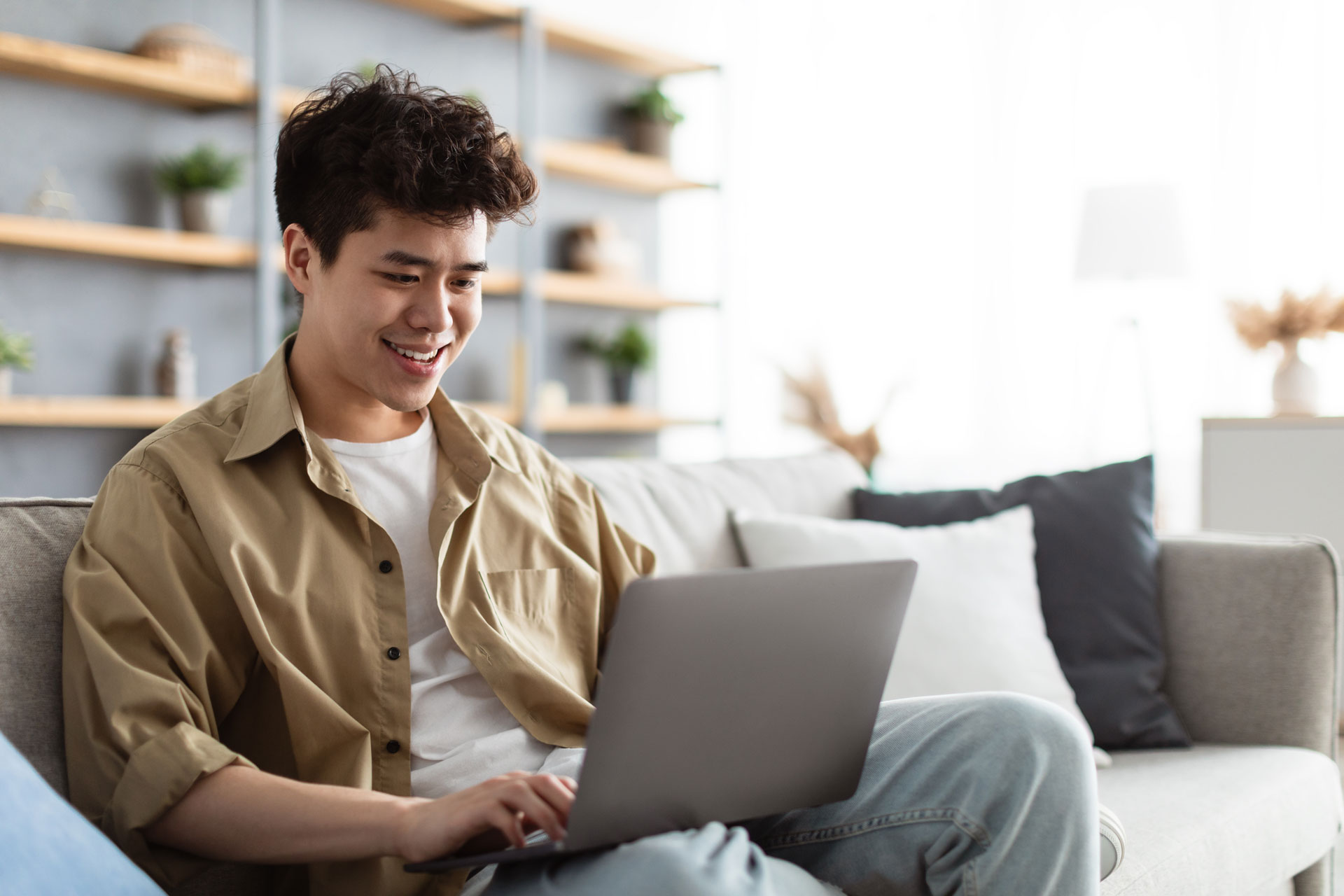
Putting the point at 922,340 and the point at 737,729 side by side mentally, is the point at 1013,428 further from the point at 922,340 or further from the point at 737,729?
the point at 737,729

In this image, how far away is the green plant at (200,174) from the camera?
130 inches

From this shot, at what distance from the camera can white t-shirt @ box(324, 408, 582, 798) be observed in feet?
4.08

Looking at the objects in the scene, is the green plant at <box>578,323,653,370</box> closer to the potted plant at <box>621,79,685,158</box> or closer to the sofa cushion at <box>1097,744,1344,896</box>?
the potted plant at <box>621,79,685,158</box>

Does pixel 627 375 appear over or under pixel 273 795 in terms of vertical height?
over

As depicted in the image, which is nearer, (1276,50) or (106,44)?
(106,44)

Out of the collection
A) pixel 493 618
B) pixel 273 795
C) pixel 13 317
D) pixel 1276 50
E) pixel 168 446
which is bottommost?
pixel 273 795

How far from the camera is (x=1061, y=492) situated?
2080mm

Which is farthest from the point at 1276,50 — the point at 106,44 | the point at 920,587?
the point at 106,44

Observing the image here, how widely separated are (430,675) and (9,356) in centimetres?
220

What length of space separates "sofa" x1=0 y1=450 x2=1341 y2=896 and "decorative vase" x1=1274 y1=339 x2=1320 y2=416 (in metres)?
1.44

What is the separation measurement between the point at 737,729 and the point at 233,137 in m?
3.03

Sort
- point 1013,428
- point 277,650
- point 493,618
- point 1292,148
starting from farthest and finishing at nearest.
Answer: point 1013,428
point 1292,148
point 493,618
point 277,650

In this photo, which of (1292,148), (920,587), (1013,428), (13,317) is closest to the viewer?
(920,587)

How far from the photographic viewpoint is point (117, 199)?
Result: 3324mm
